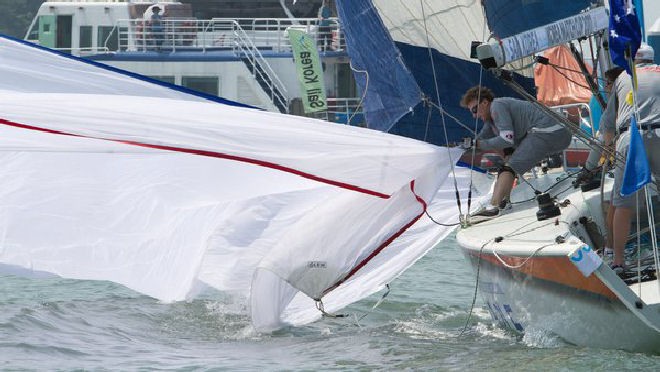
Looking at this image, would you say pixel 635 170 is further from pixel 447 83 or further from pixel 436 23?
pixel 436 23

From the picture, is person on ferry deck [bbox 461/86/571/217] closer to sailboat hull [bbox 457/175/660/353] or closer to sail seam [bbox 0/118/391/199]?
sailboat hull [bbox 457/175/660/353]

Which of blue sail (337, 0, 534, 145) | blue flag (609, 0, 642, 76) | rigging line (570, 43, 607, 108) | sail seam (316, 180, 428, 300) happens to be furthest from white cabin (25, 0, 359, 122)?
blue flag (609, 0, 642, 76)

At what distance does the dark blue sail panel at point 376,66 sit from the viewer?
9398 mm

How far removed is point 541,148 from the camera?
860 centimetres

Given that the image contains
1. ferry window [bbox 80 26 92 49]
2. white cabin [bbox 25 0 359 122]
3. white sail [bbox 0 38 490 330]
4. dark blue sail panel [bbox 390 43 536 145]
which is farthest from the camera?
ferry window [bbox 80 26 92 49]

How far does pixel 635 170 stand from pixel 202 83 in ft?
68.9

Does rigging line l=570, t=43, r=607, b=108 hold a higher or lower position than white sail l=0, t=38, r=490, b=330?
higher

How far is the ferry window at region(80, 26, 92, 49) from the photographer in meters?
28.3

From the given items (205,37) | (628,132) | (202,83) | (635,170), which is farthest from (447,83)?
(205,37)

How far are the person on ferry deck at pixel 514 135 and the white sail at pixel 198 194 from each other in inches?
17.1

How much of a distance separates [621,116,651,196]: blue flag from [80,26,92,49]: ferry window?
23.3 meters

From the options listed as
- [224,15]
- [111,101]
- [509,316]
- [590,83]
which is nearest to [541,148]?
[590,83]

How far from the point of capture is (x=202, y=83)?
2664cm

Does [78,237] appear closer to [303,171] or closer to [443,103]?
[303,171]
